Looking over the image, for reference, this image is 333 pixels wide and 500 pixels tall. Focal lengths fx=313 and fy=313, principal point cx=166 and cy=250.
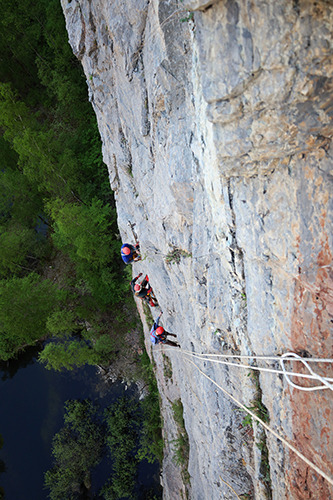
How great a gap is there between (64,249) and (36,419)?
7506 mm

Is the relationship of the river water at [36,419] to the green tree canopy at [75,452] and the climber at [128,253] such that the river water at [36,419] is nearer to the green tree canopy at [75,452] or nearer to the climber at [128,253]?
the green tree canopy at [75,452]

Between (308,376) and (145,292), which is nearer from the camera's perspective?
(308,376)

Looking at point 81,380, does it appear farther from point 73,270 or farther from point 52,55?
point 52,55

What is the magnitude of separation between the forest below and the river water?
21.5 inches

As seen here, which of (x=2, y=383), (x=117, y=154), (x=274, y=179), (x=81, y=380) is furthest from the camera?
(x=2, y=383)

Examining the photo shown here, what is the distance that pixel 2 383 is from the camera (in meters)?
14.8

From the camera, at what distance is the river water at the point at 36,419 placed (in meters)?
12.8

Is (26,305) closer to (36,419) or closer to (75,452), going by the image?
(36,419)

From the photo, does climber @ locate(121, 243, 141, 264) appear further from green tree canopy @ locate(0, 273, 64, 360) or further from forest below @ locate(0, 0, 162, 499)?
green tree canopy @ locate(0, 273, 64, 360)

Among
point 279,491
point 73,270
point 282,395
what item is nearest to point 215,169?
point 282,395

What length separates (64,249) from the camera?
46.5 feet

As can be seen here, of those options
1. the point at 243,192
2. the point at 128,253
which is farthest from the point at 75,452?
the point at 243,192

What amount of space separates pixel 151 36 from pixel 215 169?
7.91 ft

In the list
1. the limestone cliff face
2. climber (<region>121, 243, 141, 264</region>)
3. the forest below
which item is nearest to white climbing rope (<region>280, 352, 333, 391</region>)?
the limestone cliff face
